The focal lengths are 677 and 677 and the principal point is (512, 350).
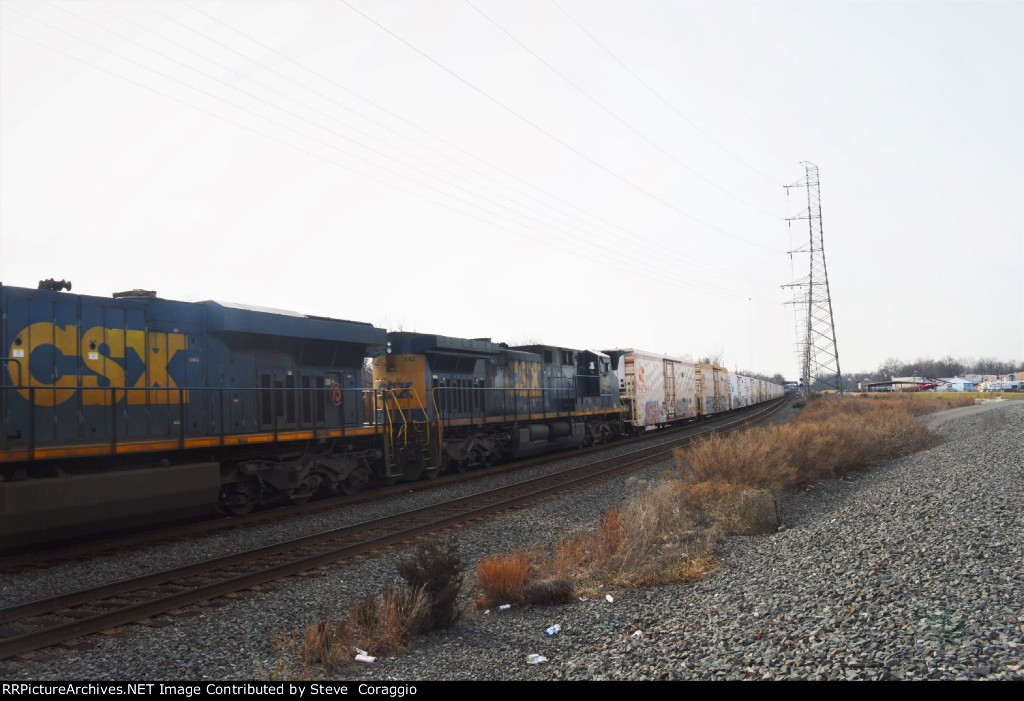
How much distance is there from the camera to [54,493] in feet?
28.5

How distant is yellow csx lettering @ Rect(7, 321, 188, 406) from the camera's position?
9398 millimetres

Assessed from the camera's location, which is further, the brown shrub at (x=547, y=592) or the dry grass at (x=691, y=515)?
the dry grass at (x=691, y=515)

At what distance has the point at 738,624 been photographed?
5.30m

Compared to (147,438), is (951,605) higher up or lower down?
lower down

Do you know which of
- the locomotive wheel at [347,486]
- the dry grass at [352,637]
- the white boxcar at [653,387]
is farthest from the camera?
the white boxcar at [653,387]

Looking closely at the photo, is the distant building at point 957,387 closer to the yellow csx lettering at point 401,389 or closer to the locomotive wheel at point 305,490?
the yellow csx lettering at point 401,389

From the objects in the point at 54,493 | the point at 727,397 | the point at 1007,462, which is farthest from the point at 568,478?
the point at 727,397

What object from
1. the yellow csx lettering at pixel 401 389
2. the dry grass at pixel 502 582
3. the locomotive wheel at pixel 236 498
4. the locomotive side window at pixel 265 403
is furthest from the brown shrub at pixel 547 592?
the yellow csx lettering at pixel 401 389

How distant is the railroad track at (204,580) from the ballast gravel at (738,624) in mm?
318

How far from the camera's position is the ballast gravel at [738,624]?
175 inches

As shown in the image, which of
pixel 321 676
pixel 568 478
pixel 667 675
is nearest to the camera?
pixel 667 675

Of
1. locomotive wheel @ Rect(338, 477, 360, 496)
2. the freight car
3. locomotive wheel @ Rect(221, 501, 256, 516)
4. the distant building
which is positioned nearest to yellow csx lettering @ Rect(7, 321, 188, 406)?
locomotive wheel @ Rect(221, 501, 256, 516)

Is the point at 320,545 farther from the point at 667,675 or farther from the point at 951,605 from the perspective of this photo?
the point at 951,605

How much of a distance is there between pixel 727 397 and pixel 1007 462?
35.7 meters
